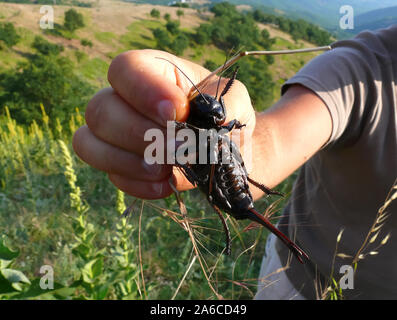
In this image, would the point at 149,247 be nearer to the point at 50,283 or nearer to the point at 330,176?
the point at 50,283

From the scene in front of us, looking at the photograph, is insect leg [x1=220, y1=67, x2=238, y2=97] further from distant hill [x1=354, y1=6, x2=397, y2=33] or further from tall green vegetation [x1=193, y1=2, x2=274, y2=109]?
distant hill [x1=354, y1=6, x2=397, y2=33]

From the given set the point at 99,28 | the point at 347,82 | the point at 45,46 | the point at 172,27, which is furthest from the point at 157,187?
the point at 172,27

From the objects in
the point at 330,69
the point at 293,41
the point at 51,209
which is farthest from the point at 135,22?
the point at 330,69

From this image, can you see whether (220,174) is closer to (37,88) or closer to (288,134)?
(288,134)

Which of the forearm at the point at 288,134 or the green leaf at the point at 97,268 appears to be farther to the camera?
the green leaf at the point at 97,268

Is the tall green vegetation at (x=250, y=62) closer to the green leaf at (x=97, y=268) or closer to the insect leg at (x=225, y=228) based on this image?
the insect leg at (x=225, y=228)

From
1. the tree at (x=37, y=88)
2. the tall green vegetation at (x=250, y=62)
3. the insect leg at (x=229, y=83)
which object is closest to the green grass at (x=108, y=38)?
the tree at (x=37, y=88)

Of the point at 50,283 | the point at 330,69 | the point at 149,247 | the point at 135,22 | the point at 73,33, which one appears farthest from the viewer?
the point at 73,33

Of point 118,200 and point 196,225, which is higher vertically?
point 196,225
